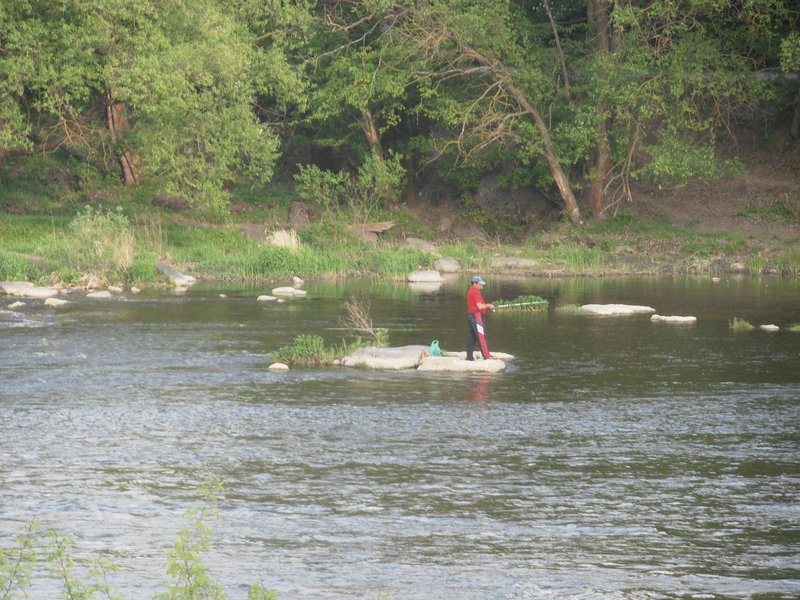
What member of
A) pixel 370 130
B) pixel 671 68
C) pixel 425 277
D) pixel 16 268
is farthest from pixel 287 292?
pixel 370 130

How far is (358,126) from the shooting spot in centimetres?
4862

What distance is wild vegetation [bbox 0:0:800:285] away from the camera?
120ft

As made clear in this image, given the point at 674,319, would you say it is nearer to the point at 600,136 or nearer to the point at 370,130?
the point at 600,136

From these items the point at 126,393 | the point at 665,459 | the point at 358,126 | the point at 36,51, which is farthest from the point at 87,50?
the point at 665,459

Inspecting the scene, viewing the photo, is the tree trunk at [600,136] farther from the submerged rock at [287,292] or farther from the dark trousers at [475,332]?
the dark trousers at [475,332]

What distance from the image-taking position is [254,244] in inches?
1588

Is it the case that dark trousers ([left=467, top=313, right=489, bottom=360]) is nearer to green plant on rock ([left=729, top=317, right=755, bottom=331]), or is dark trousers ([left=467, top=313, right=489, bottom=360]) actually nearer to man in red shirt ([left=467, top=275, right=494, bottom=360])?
man in red shirt ([left=467, top=275, right=494, bottom=360])

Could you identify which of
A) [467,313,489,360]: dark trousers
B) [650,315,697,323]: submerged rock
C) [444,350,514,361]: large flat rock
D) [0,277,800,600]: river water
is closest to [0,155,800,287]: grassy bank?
[0,277,800,600]: river water

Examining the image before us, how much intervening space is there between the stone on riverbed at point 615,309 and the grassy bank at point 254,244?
10.3 metres

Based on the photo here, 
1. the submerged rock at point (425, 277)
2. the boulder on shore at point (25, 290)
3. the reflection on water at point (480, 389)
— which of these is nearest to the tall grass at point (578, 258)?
the submerged rock at point (425, 277)

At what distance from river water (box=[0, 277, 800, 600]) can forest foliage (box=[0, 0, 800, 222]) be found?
15131mm

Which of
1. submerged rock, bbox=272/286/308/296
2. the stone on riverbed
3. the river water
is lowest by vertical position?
the river water

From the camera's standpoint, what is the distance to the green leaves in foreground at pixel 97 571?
7359 mm

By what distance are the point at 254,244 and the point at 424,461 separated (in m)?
27.9
